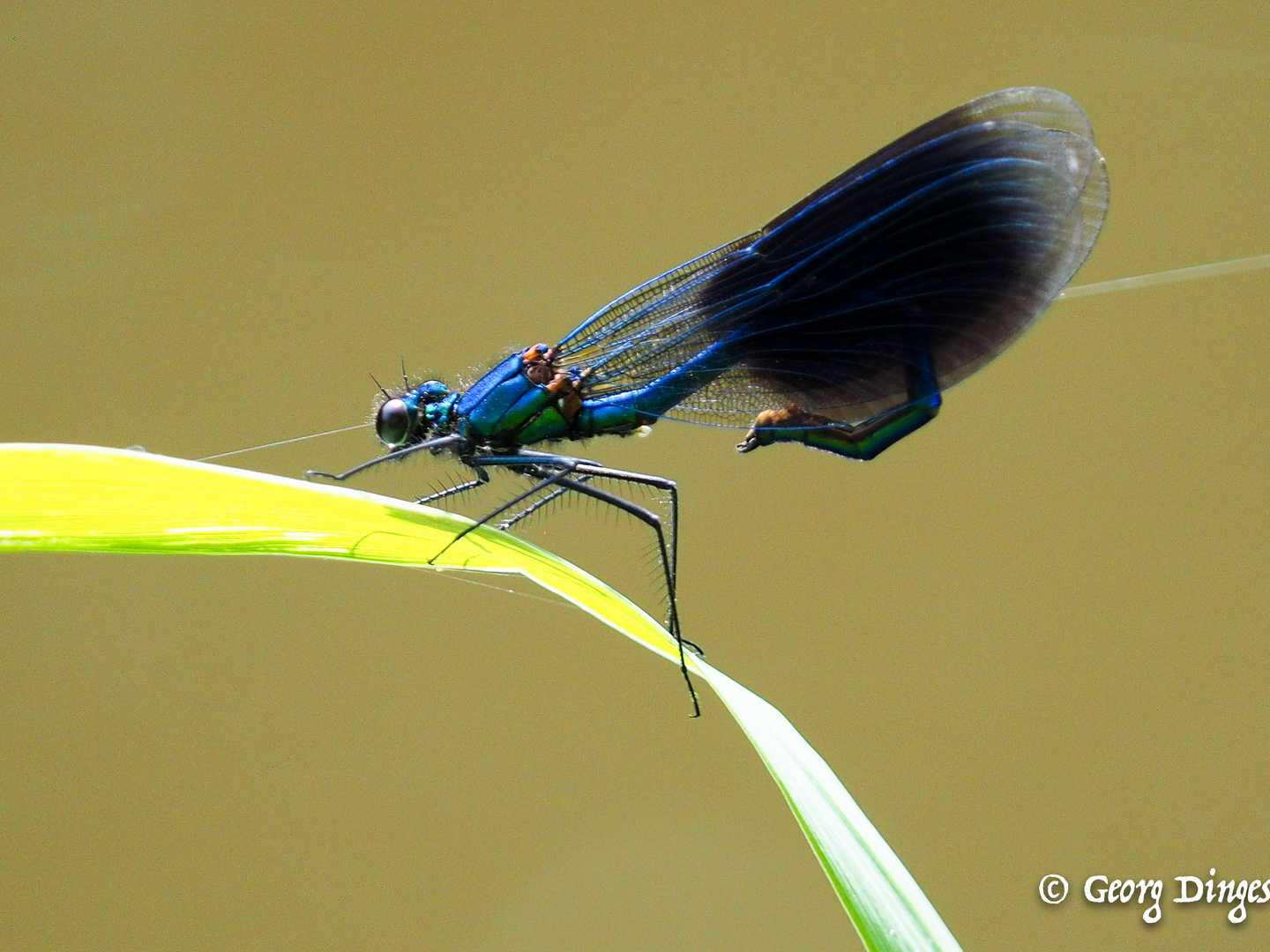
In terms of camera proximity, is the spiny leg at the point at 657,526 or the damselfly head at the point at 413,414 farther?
the damselfly head at the point at 413,414

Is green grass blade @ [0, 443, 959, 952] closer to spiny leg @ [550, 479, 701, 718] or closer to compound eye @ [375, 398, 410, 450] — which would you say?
spiny leg @ [550, 479, 701, 718]

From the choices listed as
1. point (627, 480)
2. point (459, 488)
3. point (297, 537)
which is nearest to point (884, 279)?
point (627, 480)

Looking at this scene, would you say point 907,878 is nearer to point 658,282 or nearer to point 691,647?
point 691,647

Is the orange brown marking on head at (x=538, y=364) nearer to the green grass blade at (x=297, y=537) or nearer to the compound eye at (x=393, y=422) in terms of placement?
the compound eye at (x=393, y=422)

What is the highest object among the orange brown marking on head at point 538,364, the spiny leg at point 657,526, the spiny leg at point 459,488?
the orange brown marking on head at point 538,364

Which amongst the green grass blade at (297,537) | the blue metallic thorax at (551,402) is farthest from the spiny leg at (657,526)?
the green grass blade at (297,537)

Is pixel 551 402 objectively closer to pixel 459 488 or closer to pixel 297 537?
pixel 459 488
